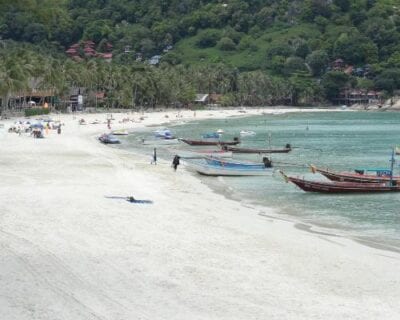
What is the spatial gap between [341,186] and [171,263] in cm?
2460

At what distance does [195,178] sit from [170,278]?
30.5 meters

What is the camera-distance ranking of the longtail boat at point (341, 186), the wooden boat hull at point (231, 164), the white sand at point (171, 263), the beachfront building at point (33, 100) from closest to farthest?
the white sand at point (171, 263) < the longtail boat at point (341, 186) < the wooden boat hull at point (231, 164) < the beachfront building at point (33, 100)

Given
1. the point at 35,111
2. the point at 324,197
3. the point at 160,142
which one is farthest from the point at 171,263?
the point at 35,111

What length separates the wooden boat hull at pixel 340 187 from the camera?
4459 cm

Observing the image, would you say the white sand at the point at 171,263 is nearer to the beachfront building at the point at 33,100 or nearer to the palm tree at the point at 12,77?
the palm tree at the point at 12,77

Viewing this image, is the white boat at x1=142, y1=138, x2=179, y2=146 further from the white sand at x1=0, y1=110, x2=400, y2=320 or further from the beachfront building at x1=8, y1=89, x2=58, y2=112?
the beachfront building at x1=8, y1=89, x2=58, y2=112

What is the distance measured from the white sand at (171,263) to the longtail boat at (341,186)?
7890mm

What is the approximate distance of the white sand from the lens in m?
18.0

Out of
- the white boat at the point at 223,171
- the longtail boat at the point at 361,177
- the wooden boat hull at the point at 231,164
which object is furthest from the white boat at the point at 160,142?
the longtail boat at the point at 361,177

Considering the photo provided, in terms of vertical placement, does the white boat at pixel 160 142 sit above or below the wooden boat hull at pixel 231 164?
below

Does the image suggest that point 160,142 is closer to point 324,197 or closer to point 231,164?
point 231,164

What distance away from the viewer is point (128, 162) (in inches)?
2277

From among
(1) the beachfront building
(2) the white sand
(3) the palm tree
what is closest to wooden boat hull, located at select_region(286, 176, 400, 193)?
(2) the white sand

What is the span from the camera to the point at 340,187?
148ft
